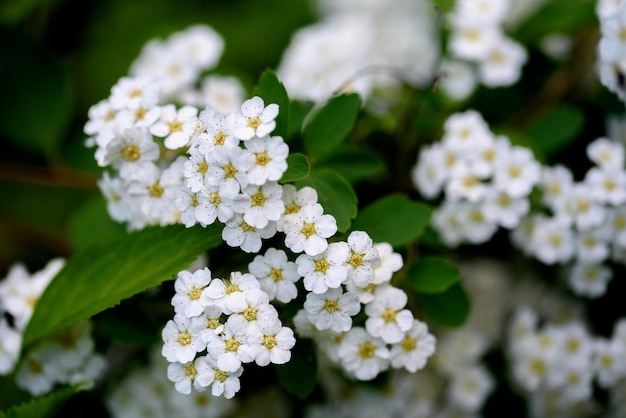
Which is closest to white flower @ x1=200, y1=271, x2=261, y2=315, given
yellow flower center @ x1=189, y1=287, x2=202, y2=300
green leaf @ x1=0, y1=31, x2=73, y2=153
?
yellow flower center @ x1=189, y1=287, x2=202, y2=300

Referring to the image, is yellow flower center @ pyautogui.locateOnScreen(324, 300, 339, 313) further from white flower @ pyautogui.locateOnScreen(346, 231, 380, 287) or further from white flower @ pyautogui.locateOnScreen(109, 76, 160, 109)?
white flower @ pyautogui.locateOnScreen(109, 76, 160, 109)

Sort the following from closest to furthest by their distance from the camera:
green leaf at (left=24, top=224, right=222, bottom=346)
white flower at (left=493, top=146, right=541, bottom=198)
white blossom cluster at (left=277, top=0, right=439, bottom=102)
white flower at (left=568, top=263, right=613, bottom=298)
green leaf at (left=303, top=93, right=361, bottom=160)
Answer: green leaf at (left=24, top=224, right=222, bottom=346) → green leaf at (left=303, top=93, right=361, bottom=160) → white flower at (left=493, top=146, right=541, bottom=198) → white flower at (left=568, top=263, right=613, bottom=298) → white blossom cluster at (left=277, top=0, right=439, bottom=102)

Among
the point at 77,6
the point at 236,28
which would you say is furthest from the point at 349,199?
the point at 77,6

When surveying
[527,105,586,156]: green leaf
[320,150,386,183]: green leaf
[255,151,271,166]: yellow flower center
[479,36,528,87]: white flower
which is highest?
[255,151,271,166]: yellow flower center

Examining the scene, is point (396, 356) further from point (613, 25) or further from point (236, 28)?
point (236, 28)

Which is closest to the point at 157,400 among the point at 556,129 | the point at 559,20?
the point at 556,129

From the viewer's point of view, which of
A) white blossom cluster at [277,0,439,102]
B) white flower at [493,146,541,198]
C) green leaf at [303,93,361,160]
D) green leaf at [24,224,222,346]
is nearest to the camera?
green leaf at [24,224,222,346]

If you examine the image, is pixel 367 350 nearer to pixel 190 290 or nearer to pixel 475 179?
pixel 190 290
